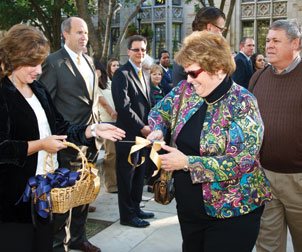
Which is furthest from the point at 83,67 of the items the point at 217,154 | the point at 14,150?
the point at 217,154

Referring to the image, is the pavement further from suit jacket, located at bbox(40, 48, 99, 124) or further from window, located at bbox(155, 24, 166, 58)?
window, located at bbox(155, 24, 166, 58)

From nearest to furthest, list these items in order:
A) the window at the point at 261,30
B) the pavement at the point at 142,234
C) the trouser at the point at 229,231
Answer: the trouser at the point at 229,231 → the pavement at the point at 142,234 → the window at the point at 261,30

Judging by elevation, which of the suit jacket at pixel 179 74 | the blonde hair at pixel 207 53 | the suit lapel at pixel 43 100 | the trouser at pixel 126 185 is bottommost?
the trouser at pixel 126 185

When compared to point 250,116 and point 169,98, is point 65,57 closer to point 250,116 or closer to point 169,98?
point 169,98

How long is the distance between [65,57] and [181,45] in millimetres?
2035

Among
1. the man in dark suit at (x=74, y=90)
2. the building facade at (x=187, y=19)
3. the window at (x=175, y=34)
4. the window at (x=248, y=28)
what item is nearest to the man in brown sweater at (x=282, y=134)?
the man in dark suit at (x=74, y=90)

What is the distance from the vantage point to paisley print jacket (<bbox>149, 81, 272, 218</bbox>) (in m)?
2.55

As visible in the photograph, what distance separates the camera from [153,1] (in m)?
36.7

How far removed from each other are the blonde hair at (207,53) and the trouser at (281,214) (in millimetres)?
1468

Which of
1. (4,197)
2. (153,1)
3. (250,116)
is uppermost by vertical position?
(153,1)

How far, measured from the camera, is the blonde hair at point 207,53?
2.64 m

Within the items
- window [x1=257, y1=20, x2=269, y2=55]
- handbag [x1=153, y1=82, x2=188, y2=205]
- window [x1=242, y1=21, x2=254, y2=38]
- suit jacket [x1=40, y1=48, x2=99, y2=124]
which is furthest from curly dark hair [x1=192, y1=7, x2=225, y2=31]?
window [x1=242, y1=21, x2=254, y2=38]

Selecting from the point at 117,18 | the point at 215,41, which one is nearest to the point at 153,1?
the point at 117,18

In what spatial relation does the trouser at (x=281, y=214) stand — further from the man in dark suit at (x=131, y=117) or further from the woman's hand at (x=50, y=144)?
the woman's hand at (x=50, y=144)
